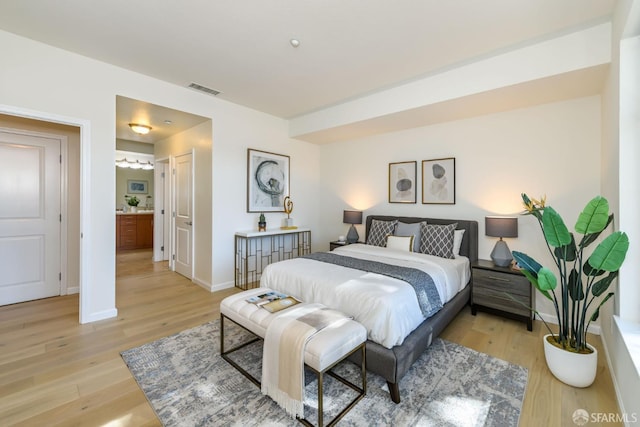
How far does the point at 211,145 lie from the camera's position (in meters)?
4.09

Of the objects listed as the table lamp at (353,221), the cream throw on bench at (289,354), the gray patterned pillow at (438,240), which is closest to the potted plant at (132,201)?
the table lamp at (353,221)

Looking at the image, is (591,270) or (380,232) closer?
(591,270)

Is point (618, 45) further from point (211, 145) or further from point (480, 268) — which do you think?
point (211, 145)

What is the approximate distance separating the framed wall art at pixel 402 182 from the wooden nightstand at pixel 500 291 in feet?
4.74

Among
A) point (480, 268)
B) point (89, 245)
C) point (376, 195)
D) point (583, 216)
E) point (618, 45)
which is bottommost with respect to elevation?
point (480, 268)

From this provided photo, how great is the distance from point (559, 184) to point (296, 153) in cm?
391

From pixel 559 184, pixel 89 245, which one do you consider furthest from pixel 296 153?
pixel 559 184

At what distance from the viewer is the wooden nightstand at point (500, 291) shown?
9.55 ft

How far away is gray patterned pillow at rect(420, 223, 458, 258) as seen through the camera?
346 centimetres

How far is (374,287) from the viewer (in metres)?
2.26

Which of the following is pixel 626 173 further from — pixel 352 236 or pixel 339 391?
pixel 352 236

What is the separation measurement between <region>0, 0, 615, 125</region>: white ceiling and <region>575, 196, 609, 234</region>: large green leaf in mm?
1533

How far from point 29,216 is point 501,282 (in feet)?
19.3

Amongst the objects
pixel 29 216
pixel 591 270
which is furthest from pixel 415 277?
pixel 29 216
